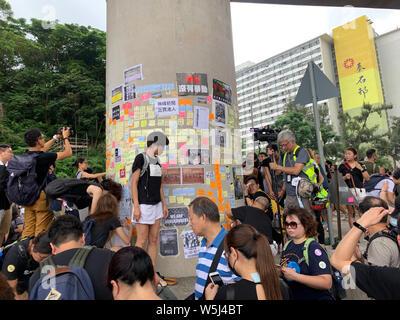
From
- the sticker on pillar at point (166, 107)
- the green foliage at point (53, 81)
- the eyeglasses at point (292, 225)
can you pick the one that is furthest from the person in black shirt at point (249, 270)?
the green foliage at point (53, 81)

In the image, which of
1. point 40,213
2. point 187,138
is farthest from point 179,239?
point 40,213

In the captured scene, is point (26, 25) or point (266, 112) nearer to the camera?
point (26, 25)

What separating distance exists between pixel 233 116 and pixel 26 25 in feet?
90.4

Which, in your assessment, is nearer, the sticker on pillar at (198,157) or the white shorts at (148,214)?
the white shorts at (148,214)

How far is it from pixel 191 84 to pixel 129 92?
0.91 meters

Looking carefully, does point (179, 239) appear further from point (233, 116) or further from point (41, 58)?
point (41, 58)

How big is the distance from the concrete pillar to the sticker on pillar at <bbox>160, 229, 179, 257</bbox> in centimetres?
1

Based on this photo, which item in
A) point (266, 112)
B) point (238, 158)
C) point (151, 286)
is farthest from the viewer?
point (266, 112)

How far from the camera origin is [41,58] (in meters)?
23.1

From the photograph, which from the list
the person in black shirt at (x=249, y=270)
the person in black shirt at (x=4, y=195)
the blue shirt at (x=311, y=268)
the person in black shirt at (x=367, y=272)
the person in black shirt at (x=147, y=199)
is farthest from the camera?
the person in black shirt at (x=4, y=195)

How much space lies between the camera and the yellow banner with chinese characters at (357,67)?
188 ft

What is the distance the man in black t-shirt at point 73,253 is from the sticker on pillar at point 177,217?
1.85m

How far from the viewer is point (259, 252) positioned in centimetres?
156

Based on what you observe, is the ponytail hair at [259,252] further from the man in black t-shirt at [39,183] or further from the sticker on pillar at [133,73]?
the sticker on pillar at [133,73]
